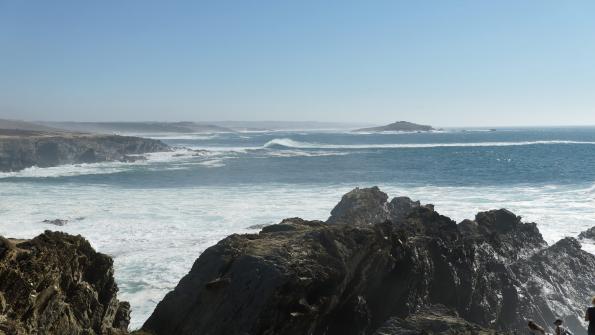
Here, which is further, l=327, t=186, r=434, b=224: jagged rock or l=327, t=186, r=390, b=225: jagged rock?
l=327, t=186, r=434, b=224: jagged rock

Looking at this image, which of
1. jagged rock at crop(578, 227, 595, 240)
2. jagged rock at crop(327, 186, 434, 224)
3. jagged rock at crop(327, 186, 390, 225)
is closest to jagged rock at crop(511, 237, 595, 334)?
jagged rock at crop(578, 227, 595, 240)

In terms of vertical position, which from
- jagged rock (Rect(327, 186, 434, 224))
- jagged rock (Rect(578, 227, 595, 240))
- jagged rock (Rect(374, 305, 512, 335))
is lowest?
jagged rock (Rect(578, 227, 595, 240))

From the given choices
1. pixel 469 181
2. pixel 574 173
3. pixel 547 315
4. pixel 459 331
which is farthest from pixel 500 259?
pixel 574 173

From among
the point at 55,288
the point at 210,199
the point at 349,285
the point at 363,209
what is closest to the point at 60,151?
the point at 210,199

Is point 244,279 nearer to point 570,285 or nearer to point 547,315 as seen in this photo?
point 547,315

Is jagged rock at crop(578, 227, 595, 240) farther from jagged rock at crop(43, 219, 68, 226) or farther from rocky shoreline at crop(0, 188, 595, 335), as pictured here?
jagged rock at crop(43, 219, 68, 226)

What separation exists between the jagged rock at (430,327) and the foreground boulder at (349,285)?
7cm

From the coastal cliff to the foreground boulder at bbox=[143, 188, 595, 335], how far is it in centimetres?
7204

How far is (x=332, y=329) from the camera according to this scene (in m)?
12.3

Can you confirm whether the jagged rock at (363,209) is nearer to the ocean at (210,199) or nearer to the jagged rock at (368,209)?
the jagged rock at (368,209)

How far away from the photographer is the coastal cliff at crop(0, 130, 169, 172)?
79.0 meters

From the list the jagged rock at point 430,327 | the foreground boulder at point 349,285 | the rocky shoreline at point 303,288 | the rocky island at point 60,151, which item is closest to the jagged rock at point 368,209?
the foreground boulder at point 349,285

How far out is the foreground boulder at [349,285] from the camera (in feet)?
35.6

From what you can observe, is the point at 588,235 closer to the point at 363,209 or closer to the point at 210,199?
the point at 363,209
